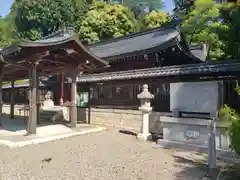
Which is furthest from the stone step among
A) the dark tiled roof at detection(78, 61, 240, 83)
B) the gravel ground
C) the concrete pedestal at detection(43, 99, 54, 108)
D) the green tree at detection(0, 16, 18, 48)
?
the green tree at detection(0, 16, 18, 48)

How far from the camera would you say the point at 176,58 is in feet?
52.4

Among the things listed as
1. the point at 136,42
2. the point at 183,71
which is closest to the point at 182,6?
the point at 136,42

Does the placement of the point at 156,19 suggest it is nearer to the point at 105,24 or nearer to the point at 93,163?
the point at 105,24

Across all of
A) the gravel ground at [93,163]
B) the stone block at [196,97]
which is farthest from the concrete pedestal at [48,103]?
the stone block at [196,97]

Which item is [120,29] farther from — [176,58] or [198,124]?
[198,124]

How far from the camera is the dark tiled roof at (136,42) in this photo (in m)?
17.6

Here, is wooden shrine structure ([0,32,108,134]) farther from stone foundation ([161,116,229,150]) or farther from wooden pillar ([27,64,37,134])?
stone foundation ([161,116,229,150])

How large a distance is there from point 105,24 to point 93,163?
2677 cm

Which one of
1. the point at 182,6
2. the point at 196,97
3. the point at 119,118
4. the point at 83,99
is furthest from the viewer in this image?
the point at 182,6

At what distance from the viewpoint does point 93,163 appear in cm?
673

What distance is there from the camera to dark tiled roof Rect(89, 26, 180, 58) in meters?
17.6

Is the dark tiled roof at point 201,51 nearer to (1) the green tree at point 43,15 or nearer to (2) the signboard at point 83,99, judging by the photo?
(2) the signboard at point 83,99

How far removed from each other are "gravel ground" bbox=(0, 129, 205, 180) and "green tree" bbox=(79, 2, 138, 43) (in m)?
23.7

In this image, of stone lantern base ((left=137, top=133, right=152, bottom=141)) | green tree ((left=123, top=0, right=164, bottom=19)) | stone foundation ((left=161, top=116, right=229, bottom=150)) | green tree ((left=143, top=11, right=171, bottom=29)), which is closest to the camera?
stone foundation ((left=161, top=116, right=229, bottom=150))
